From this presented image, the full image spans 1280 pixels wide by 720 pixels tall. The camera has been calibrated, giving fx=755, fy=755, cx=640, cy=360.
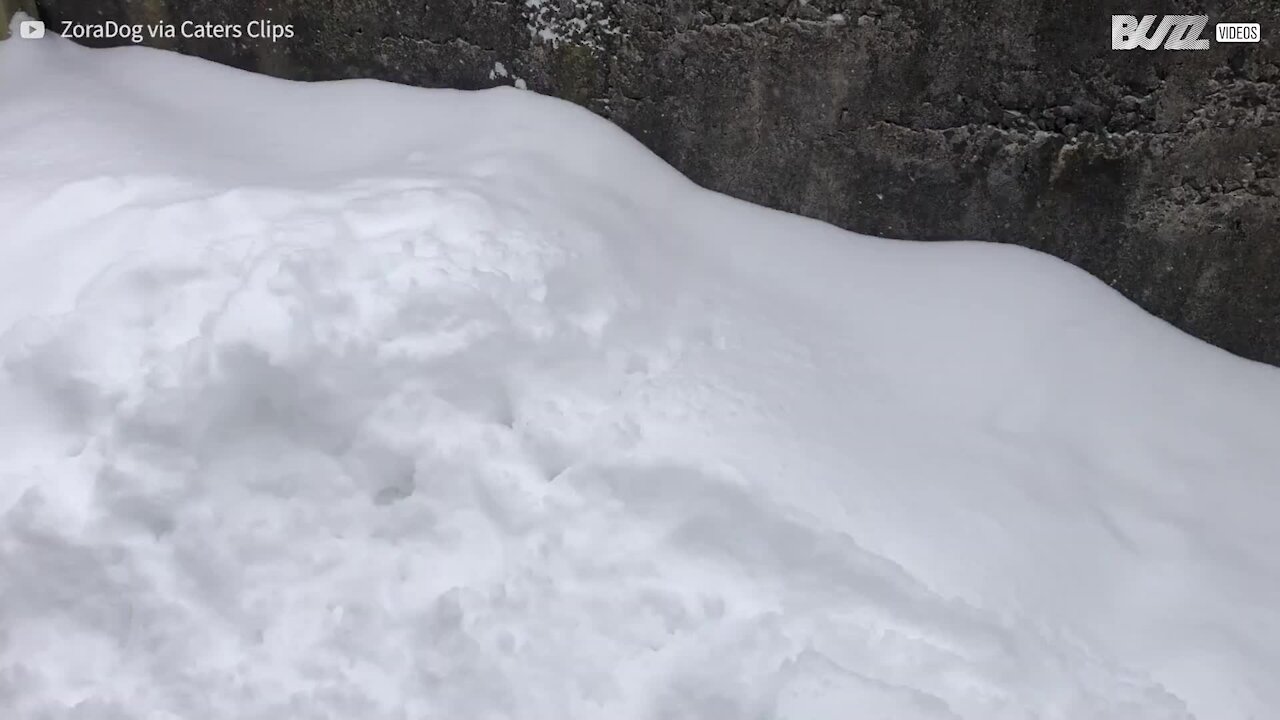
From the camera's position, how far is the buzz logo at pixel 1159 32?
1959mm

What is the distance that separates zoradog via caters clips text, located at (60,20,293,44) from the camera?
9.23 ft

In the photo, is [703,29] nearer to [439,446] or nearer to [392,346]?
[392,346]

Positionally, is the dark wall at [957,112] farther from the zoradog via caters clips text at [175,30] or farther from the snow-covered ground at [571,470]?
the zoradog via caters clips text at [175,30]

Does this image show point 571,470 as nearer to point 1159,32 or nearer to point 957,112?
point 957,112

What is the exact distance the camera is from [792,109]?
2.36m

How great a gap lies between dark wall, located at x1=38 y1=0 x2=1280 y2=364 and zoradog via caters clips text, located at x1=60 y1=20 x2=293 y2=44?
29 cm

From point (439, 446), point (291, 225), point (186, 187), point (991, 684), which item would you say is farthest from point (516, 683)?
point (186, 187)

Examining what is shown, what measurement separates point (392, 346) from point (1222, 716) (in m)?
1.82

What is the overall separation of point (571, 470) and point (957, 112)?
5.18ft

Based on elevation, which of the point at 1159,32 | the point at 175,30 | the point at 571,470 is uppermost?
the point at 1159,32

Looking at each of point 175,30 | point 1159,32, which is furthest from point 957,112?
point 175,30

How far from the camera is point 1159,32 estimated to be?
1985 mm

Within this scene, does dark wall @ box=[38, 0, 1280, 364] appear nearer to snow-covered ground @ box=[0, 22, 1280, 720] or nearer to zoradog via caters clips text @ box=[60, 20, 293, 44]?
snow-covered ground @ box=[0, 22, 1280, 720]

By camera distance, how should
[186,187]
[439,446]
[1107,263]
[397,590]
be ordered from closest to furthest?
[397,590] → [439,446] → [186,187] → [1107,263]
